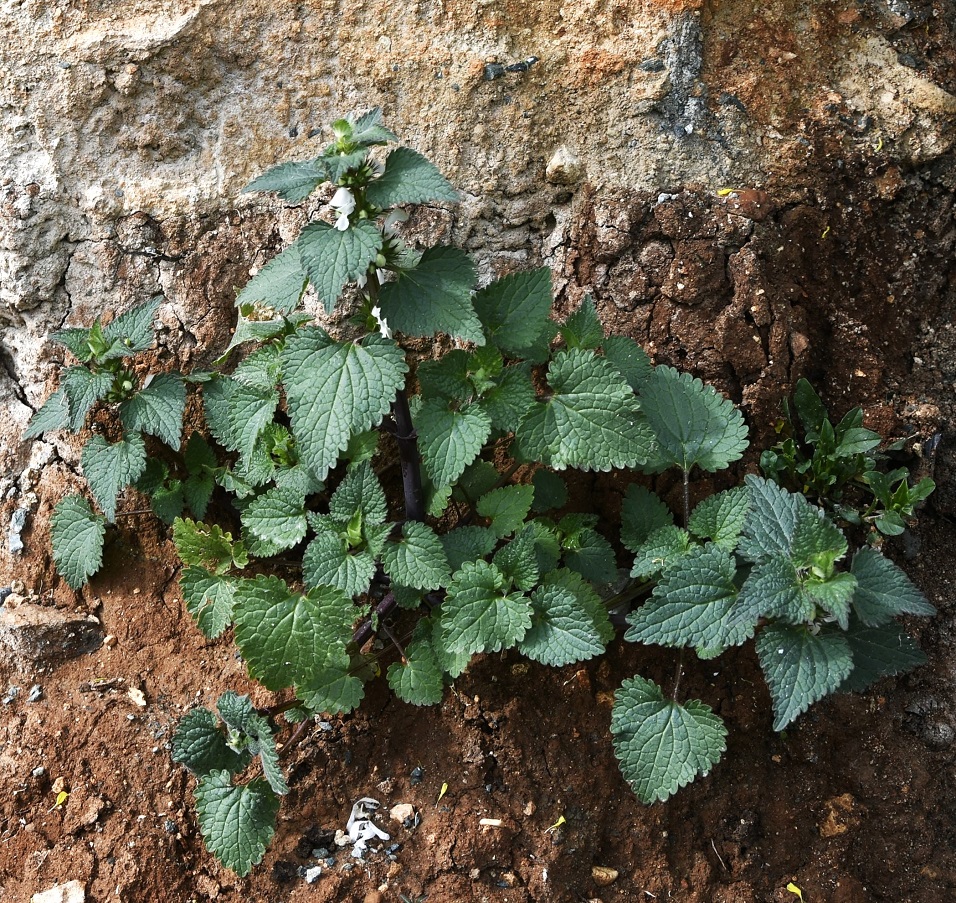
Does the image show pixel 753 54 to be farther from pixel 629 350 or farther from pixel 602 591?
pixel 602 591

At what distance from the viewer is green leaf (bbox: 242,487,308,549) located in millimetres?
2350

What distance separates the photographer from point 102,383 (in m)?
2.45

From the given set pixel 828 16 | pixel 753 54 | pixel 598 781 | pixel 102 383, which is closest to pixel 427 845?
pixel 598 781

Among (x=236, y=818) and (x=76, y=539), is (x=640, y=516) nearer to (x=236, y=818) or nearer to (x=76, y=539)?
(x=236, y=818)

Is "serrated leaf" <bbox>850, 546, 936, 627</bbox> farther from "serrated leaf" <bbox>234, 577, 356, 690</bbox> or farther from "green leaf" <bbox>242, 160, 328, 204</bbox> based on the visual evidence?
"green leaf" <bbox>242, 160, 328, 204</bbox>

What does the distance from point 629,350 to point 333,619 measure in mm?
1044

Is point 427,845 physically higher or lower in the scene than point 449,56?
lower

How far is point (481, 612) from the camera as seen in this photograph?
2229mm

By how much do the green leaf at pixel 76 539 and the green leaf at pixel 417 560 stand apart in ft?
3.02

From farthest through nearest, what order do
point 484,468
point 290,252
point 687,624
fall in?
point 484,468
point 290,252
point 687,624

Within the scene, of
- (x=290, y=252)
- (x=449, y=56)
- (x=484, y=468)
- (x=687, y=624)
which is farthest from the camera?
(x=449, y=56)

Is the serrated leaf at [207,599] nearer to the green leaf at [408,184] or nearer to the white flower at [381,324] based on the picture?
the white flower at [381,324]

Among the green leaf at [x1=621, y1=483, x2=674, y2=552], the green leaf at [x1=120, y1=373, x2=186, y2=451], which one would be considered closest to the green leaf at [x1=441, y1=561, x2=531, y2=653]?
the green leaf at [x1=621, y1=483, x2=674, y2=552]

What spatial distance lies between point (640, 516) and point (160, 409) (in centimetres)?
134
